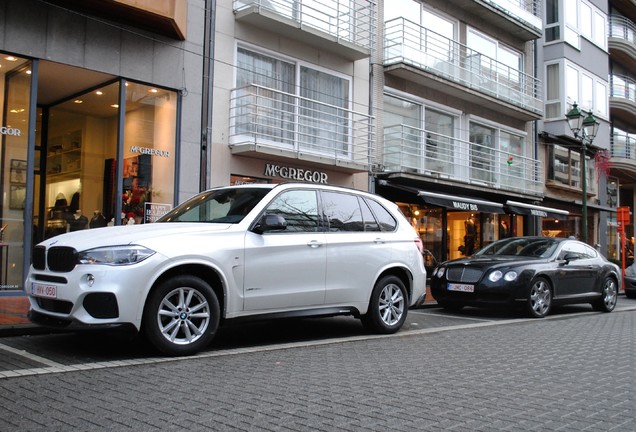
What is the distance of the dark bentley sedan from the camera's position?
10570 millimetres

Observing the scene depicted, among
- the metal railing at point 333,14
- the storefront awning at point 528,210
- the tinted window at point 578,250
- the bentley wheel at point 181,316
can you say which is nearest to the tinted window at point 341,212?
the bentley wheel at point 181,316

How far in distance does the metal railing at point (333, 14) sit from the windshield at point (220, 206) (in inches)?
311

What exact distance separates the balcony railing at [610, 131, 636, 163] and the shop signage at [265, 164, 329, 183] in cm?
2010

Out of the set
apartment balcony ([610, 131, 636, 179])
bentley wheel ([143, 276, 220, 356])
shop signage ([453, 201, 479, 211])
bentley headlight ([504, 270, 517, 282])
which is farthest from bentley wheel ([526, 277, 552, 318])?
apartment balcony ([610, 131, 636, 179])

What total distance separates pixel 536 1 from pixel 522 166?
7.26m

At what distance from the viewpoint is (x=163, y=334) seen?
5.82m

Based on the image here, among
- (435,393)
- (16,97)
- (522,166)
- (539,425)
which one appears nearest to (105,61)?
(16,97)

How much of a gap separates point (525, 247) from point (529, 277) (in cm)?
145

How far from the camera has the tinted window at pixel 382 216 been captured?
8.22m

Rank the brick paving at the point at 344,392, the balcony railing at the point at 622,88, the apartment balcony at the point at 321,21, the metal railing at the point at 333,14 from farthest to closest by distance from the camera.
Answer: the balcony railing at the point at 622,88 → the metal railing at the point at 333,14 → the apartment balcony at the point at 321,21 → the brick paving at the point at 344,392

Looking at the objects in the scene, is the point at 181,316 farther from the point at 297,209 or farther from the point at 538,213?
the point at 538,213

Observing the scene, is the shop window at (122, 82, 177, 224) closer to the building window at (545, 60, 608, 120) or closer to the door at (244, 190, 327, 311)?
the door at (244, 190, 327, 311)

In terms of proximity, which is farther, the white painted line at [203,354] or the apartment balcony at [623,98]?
the apartment balcony at [623,98]

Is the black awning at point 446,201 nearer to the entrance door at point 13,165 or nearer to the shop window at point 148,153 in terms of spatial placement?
the shop window at point 148,153
